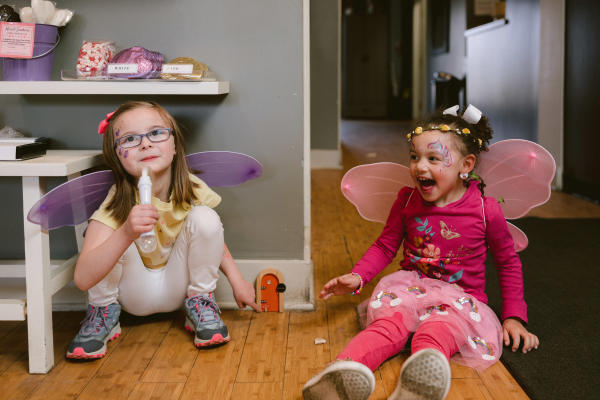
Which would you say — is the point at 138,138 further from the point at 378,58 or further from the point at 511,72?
the point at 378,58

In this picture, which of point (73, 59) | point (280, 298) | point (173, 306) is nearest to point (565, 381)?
point (280, 298)

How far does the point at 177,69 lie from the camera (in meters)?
1.57

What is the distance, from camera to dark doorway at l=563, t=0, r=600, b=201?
10.9ft

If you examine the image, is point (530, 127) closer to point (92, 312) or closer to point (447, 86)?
point (447, 86)

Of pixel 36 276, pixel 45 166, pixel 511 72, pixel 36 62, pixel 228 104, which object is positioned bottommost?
pixel 36 276

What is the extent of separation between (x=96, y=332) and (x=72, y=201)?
12.6 inches

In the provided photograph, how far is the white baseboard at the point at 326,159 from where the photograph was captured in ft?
17.1

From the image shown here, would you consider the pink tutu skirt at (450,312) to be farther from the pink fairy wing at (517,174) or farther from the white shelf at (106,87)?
the white shelf at (106,87)

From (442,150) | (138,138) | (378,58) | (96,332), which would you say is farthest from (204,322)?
(378,58)

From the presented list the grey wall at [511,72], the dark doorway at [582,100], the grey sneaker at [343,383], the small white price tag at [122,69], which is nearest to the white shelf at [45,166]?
the small white price tag at [122,69]

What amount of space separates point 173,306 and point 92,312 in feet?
0.66

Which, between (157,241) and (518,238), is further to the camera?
(518,238)

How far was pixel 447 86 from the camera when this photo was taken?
5695 millimetres

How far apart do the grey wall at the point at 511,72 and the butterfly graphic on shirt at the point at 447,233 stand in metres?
2.66
